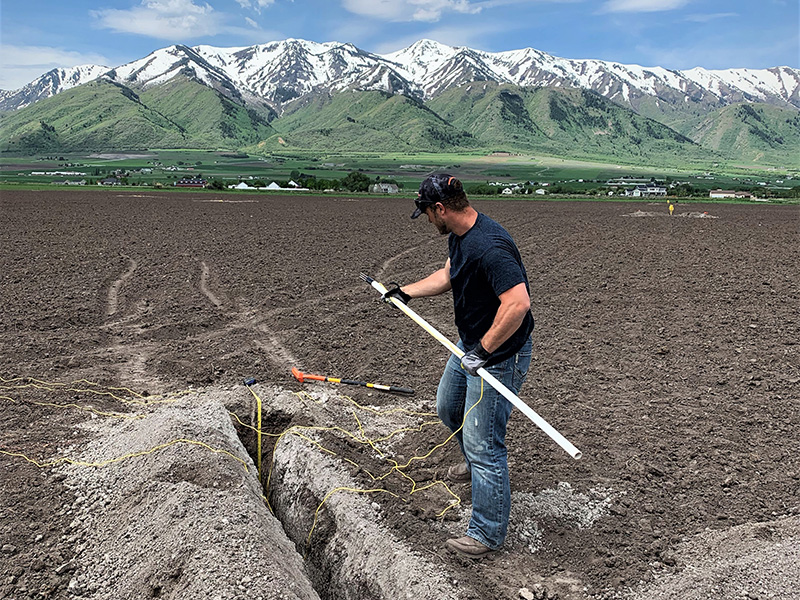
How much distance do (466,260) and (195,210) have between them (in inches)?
1540

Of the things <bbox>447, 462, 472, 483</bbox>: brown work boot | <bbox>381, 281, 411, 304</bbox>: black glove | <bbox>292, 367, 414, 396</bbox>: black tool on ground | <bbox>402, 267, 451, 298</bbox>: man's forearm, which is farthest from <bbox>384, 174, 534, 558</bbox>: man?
<bbox>292, 367, 414, 396</bbox>: black tool on ground

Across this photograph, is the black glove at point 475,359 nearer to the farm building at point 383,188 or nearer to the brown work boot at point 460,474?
the brown work boot at point 460,474

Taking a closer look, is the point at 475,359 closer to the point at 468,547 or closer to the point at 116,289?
the point at 468,547

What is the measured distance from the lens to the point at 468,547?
4.87 m

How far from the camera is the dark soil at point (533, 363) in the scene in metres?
5.32

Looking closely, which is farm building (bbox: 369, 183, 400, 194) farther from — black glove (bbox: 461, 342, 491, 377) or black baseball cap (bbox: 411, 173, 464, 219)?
black glove (bbox: 461, 342, 491, 377)

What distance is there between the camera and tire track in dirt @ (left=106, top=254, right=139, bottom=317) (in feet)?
42.3

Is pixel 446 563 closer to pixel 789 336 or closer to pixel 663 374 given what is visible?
pixel 663 374

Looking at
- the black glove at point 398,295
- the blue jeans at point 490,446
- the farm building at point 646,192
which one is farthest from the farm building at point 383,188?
the blue jeans at point 490,446

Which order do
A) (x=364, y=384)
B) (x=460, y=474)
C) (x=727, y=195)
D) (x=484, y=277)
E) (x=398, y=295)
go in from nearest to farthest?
(x=484, y=277) → (x=398, y=295) → (x=460, y=474) → (x=364, y=384) → (x=727, y=195)

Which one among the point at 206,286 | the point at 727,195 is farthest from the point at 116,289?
the point at 727,195

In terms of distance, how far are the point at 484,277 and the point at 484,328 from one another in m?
0.48

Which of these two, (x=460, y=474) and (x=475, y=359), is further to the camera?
(x=460, y=474)

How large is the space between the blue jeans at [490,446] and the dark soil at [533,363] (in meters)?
0.37
